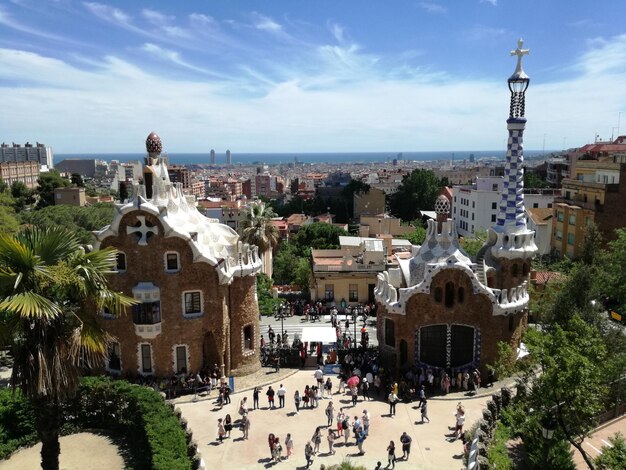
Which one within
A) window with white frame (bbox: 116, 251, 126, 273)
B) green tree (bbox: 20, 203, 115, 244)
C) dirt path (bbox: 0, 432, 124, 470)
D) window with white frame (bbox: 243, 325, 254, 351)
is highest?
window with white frame (bbox: 116, 251, 126, 273)

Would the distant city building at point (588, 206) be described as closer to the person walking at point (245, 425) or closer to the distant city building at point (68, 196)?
the person walking at point (245, 425)

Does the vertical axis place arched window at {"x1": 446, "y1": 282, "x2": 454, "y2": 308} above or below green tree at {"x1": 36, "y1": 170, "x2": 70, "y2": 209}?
below

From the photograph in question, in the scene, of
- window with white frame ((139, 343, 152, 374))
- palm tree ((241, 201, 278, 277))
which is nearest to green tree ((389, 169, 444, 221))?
palm tree ((241, 201, 278, 277))

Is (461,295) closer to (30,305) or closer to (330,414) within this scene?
(330,414)

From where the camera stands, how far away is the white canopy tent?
101ft

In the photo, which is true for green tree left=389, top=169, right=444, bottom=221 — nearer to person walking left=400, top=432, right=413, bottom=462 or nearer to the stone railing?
the stone railing

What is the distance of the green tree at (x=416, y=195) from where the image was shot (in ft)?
352

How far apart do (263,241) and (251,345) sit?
17204 millimetres

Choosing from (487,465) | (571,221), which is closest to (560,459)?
(487,465)

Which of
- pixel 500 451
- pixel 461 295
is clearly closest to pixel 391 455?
pixel 500 451

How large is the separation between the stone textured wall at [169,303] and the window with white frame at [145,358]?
229 mm

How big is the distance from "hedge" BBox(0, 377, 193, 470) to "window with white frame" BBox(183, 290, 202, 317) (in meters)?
5.41

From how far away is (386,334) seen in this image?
3050cm

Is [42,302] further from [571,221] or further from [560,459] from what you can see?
[571,221]
